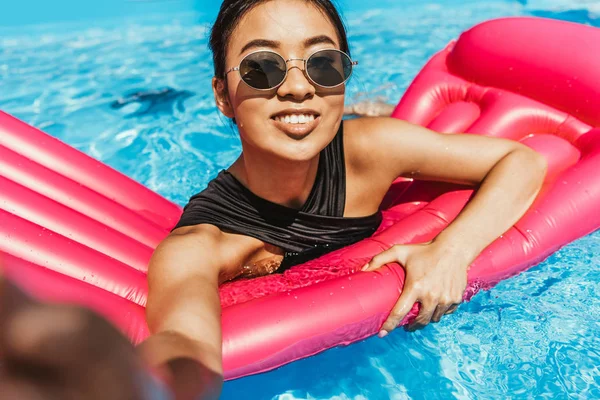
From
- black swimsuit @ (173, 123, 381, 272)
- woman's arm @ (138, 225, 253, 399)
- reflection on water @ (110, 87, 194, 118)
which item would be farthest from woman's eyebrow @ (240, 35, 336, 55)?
reflection on water @ (110, 87, 194, 118)

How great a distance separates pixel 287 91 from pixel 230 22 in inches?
13.5

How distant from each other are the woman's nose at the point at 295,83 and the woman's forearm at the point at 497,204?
71 centimetres

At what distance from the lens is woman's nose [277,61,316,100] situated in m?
1.74

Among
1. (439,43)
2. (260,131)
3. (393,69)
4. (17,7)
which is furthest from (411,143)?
(17,7)

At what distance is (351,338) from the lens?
5.98ft

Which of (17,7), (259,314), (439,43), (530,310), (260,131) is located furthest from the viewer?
(17,7)

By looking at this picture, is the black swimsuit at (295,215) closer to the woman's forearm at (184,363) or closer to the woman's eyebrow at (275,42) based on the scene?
the woman's eyebrow at (275,42)

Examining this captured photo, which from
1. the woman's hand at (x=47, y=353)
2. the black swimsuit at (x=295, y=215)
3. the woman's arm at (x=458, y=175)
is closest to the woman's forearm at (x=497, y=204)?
the woman's arm at (x=458, y=175)

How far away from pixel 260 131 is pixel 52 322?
4.35 feet

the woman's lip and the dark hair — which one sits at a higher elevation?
the dark hair

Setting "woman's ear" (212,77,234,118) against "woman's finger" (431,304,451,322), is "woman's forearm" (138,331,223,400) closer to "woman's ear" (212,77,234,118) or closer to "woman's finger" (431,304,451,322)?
"woman's finger" (431,304,451,322)

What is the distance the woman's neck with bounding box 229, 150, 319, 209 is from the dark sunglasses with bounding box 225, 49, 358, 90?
299 mm

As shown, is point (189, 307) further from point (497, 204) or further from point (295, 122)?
point (497, 204)

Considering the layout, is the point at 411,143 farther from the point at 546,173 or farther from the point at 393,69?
the point at 393,69
